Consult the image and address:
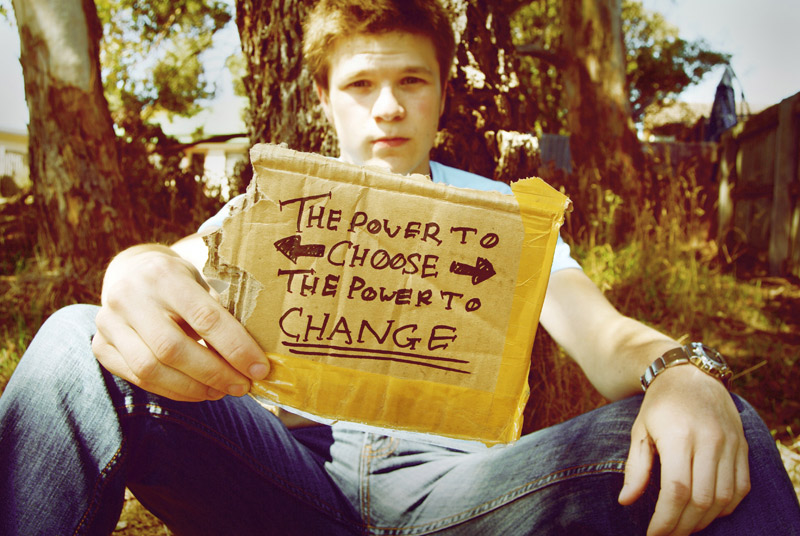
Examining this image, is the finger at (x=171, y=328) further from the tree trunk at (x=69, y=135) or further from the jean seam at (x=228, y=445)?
the tree trunk at (x=69, y=135)

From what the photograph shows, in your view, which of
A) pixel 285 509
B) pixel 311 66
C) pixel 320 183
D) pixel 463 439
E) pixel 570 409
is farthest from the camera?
pixel 570 409

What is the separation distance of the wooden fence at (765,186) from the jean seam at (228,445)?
492 centimetres

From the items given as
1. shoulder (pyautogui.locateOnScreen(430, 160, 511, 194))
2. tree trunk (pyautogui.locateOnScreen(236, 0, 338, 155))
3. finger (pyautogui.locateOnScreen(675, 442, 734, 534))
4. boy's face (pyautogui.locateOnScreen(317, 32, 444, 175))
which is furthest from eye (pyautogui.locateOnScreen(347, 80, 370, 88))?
finger (pyautogui.locateOnScreen(675, 442, 734, 534))

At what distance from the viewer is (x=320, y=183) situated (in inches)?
31.2

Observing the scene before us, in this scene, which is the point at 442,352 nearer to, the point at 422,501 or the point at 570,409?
the point at 422,501

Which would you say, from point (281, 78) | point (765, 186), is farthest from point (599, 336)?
point (765, 186)

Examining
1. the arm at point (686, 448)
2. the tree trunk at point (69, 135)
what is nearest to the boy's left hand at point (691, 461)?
the arm at point (686, 448)

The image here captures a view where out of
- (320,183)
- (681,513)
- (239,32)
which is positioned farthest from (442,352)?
(239,32)

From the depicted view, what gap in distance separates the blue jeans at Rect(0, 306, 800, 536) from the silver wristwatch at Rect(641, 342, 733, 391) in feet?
0.23

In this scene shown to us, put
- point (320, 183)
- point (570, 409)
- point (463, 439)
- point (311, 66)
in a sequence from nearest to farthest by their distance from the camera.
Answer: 1. point (320, 183)
2. point (463, 439)
3. point (311, 66)
4. point (570, 409)

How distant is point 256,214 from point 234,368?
25 centimetres

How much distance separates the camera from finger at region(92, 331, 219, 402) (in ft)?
2.68

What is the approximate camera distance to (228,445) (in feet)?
3.34

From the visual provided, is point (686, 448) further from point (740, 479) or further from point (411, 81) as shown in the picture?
point (411, 81)
